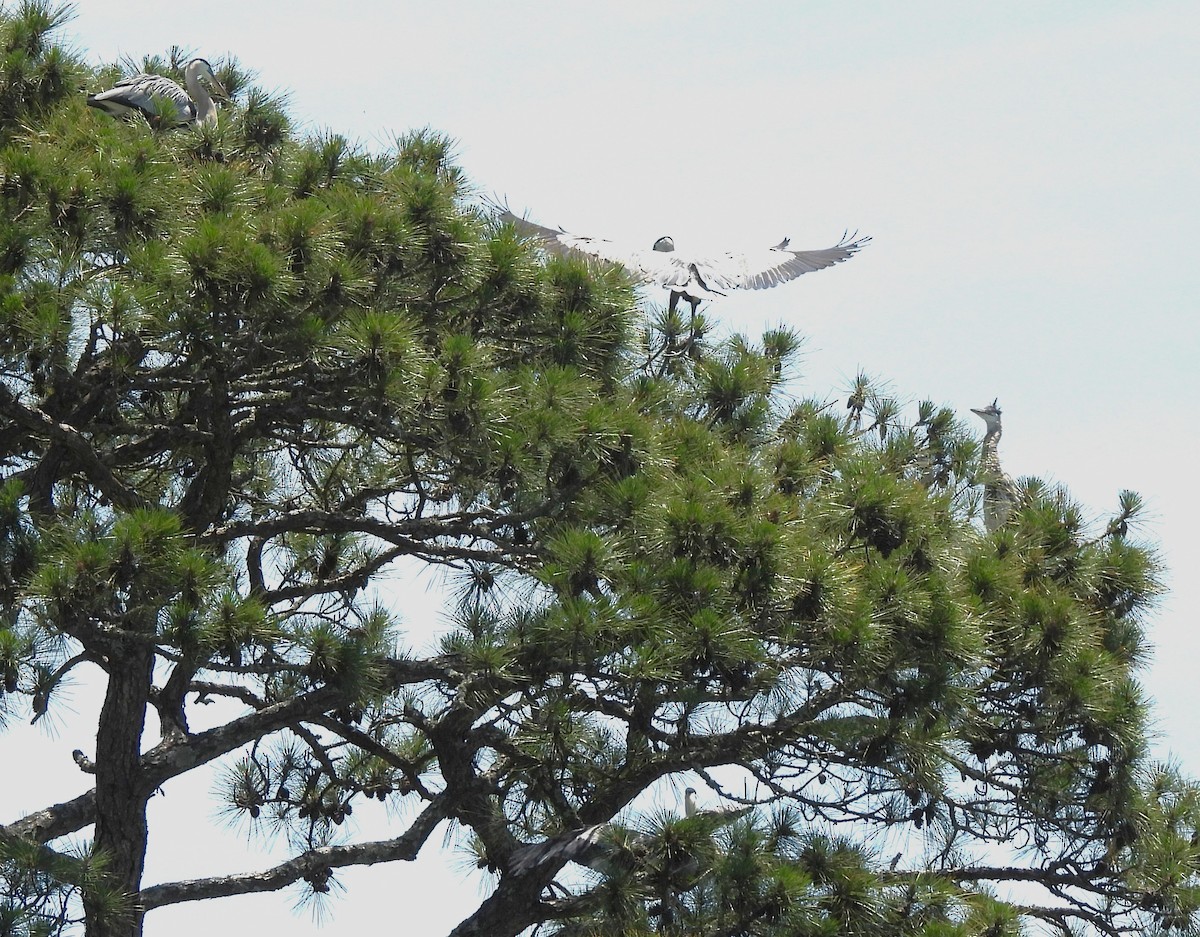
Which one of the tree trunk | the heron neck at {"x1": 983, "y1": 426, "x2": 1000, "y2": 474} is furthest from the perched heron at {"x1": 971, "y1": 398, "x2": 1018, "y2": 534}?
the tree trunk

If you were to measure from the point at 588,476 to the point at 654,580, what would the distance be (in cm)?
40

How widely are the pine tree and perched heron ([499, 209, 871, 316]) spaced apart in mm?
672

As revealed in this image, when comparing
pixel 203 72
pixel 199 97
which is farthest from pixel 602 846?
pixel 203 72

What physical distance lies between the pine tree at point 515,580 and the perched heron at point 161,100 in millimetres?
160

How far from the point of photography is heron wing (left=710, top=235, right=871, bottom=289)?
637 centimetres

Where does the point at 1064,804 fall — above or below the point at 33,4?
below

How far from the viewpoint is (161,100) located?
18.1 ft

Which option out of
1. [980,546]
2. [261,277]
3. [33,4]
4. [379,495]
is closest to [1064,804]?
[980,546]

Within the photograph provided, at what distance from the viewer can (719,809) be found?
479 cm

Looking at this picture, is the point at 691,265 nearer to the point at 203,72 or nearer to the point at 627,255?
the point at 627,255

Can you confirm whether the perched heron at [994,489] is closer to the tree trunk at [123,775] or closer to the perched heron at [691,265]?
the perched heron at [691,265]

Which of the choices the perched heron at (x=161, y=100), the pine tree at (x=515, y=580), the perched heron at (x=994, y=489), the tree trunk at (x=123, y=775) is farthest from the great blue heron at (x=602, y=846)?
the perched heron at (x=161, y=100)

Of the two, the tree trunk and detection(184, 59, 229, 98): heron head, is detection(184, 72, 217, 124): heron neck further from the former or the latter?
the tree trunk

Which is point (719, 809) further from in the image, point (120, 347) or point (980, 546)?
point (120, 347)
